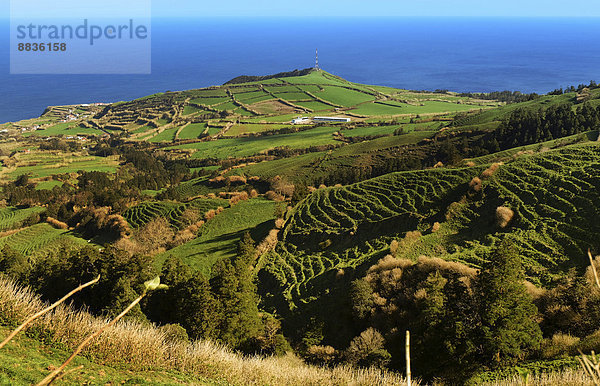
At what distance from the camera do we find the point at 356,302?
25.8 meters

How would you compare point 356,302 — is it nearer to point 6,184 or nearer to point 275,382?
point 275,382

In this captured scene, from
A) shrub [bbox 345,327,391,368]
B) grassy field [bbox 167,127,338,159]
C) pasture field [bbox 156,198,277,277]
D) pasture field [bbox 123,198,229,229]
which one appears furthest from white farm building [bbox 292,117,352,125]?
shrub [bbox 345,327,391,368]

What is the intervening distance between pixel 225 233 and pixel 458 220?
35.3 metres

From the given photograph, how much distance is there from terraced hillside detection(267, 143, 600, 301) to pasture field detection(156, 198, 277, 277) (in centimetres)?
792

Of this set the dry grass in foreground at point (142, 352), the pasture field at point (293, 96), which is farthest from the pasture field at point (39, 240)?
the pasture field at point (293, 96)

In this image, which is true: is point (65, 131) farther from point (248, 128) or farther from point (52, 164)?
point (248, 128)

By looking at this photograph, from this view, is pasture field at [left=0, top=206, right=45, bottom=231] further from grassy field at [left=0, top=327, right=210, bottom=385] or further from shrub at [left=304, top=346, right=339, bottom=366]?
grassy field at [left=0, top=327, right=210, bottom=385]

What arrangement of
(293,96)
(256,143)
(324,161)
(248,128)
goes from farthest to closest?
(293,96) → (248,128) → (256,143) → (324,161)

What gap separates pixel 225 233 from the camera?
56.4 metres

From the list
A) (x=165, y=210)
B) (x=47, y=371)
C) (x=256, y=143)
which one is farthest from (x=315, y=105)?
(x=47, y=371)

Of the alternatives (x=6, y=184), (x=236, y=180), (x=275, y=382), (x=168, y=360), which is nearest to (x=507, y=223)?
(x=275, y=382)

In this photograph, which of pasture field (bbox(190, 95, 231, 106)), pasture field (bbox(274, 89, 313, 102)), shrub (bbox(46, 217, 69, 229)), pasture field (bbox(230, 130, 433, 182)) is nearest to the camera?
shrub (bbox(46, 217, 69, 229))

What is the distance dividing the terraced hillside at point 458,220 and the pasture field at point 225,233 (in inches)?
312

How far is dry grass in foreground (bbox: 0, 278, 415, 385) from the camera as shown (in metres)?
11.9
